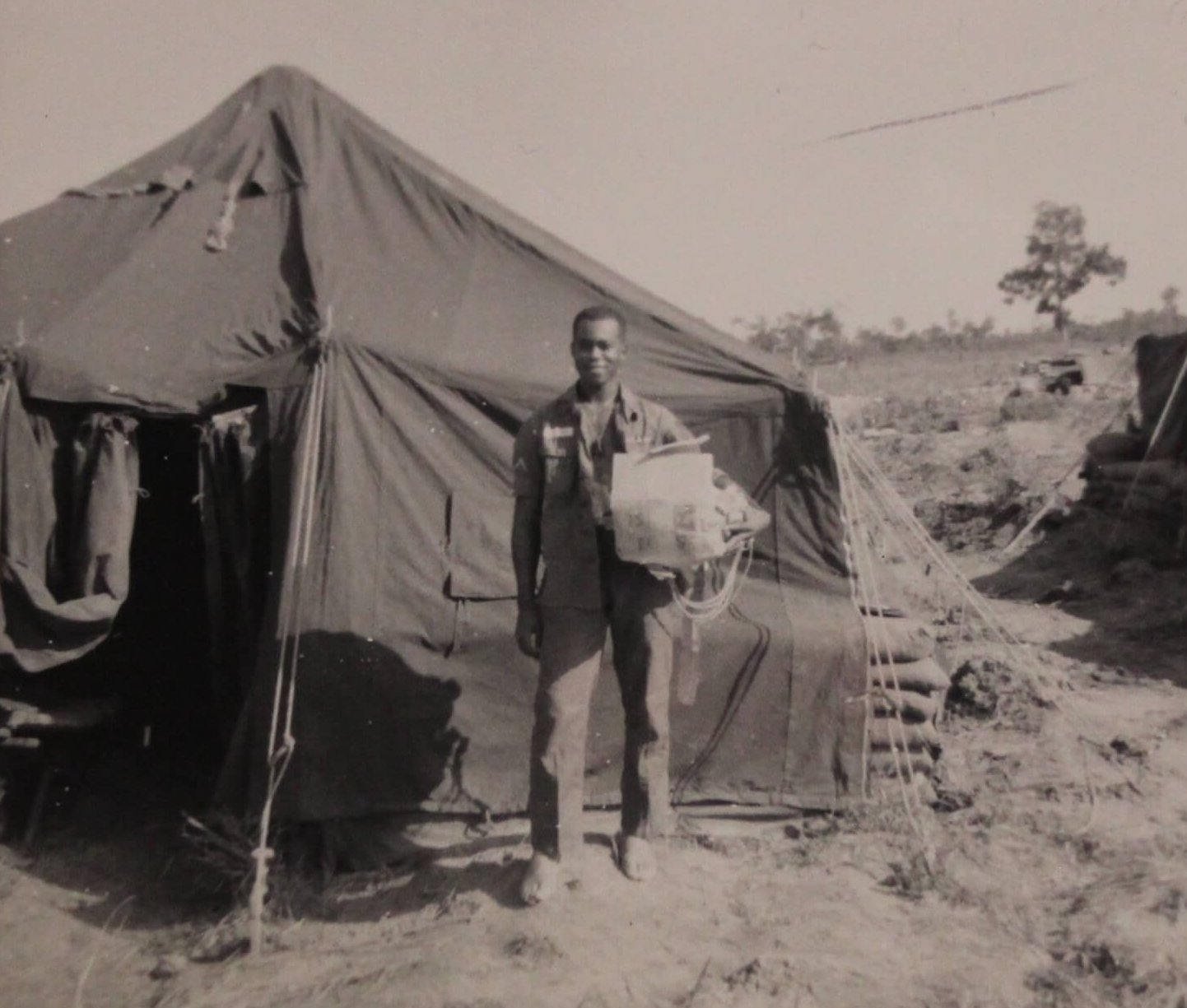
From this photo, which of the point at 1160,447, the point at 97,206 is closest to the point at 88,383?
the point at 97,206

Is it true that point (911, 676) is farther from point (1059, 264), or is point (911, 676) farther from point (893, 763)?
point (1059, 264)

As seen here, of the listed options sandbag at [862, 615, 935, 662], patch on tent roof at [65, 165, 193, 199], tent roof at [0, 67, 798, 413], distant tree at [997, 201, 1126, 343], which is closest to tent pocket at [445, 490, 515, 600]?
tent roof at [0, 67, 798, 413]

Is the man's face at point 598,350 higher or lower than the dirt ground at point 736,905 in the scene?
higher

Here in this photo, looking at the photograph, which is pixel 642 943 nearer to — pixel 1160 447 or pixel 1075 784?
pixel 1075 784

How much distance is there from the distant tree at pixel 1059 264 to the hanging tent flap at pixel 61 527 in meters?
42.3

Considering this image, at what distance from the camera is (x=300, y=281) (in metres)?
4.72

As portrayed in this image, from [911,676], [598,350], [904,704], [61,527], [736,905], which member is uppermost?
[598,350]

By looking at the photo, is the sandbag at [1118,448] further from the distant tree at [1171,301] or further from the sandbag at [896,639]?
the distant tree at [1171,301]

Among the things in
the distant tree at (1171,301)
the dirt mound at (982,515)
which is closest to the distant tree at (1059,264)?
the distant tree at (1171,301)

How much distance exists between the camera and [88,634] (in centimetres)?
441

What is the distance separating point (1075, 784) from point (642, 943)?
8.24 feet

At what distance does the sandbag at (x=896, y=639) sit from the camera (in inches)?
185

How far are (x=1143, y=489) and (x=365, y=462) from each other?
8.37m

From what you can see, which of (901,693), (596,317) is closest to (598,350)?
(596,317)
